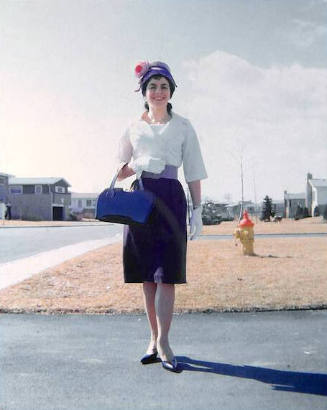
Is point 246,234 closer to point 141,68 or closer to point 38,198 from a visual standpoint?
point 141,68

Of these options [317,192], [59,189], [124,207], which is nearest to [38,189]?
[59,189]

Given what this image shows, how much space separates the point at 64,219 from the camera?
5088cm

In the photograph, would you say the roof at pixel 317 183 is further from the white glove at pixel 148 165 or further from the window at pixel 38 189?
the white glove at pixel 148 165

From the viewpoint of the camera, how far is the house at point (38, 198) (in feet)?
146

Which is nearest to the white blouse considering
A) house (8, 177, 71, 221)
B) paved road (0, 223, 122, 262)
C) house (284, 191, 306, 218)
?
paved road (0, 223, 122, 262)

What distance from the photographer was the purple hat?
2.52m

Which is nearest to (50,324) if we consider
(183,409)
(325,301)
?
(183,409)

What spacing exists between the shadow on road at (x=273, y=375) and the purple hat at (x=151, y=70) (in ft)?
5.68

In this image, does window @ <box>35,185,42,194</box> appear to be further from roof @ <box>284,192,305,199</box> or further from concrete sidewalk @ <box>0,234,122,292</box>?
roof @ <box>284,192,305,199</box>

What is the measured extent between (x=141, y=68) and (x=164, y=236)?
3.17ft

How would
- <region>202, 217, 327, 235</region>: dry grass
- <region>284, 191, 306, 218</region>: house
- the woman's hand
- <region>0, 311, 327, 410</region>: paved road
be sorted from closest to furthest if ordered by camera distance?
1. <region>0, 311, 327, 410</region>: paved road
2. the woman's hand
3. <region>202, 217, 327, 235</region>: dry grass
4. <region>284, 191, 306, 218</region>: house

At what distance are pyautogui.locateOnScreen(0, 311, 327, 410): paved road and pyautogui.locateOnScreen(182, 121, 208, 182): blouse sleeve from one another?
3.86 feet

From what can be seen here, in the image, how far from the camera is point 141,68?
254 cm

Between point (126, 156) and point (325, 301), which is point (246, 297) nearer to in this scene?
point (325, 301)
